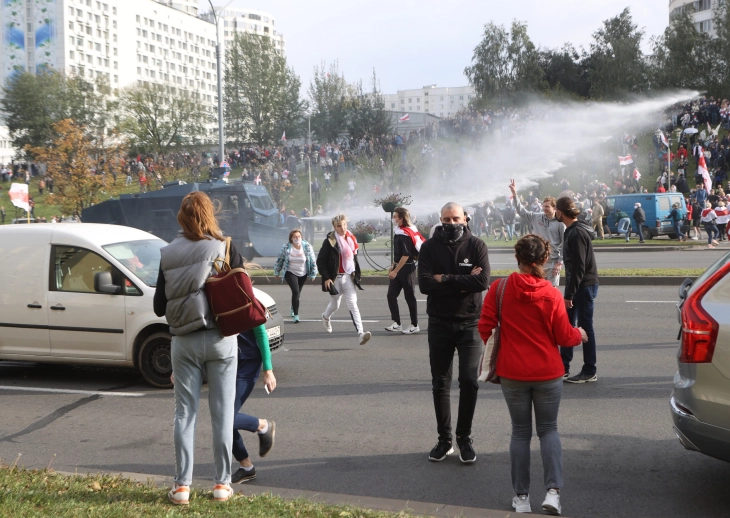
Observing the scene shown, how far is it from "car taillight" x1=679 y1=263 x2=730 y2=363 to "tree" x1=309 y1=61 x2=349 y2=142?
203 feet

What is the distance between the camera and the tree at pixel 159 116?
65.9 metres

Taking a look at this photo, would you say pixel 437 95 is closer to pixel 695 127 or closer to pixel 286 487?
pixel 695 127

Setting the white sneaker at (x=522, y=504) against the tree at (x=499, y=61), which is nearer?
the white sneaker at (x=522, y=504)

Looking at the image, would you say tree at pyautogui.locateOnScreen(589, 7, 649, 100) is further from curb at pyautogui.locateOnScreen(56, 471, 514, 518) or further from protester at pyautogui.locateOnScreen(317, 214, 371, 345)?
curb at pyautogui.locateOnScreen(56, 471, 514, 518)

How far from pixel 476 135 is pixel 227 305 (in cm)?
4108

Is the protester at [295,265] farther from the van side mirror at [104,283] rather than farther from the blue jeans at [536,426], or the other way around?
the blue jeans at [536,426]

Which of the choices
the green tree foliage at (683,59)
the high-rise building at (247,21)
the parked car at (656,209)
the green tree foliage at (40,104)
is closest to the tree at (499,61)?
the green tree foliage at (683,59)

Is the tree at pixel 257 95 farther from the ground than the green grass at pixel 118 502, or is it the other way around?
the tree at pixel 257 95

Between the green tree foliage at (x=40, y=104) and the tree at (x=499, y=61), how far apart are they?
33.3 meters

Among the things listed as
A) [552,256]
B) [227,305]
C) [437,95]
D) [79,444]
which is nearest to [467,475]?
[227,305]

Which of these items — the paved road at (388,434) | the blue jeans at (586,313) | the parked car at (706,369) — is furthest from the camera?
the blue jeans at (586,313)

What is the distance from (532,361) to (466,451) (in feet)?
4.09

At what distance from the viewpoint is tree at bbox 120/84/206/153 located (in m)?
65.9

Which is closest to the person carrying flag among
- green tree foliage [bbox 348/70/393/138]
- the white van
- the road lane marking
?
the white van
